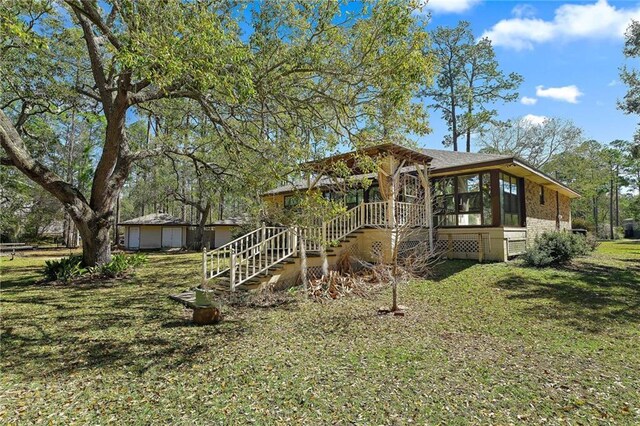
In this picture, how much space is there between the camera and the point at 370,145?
812 centimetres

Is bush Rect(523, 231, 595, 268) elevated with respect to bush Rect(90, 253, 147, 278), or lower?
elevated

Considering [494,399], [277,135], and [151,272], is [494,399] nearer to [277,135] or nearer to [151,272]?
[277,135]

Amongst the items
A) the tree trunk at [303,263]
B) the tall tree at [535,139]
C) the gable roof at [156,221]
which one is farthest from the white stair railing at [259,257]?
the tall tree at [535,139]

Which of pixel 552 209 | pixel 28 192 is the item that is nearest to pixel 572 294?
pixel 552 209

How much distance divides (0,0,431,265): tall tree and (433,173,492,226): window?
5992mm

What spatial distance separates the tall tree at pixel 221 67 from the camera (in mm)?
5211

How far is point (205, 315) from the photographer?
250 inches

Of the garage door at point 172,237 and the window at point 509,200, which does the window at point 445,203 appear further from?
the garage door at point 172,237

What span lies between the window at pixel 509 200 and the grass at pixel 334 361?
4851mm

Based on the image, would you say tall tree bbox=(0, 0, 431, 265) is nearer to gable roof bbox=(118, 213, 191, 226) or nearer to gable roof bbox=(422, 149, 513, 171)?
gable roof bbox=(422, 149, 513, 171)

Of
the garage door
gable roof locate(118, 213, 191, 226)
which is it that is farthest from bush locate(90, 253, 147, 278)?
the garage door

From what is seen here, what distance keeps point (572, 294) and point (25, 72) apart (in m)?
15.8

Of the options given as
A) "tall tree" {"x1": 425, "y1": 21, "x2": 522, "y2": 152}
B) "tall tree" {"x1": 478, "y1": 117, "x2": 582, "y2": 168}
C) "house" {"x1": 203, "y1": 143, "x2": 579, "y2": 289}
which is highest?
"tall tree" {"x1": 425, "y1": 21, "x2": 522, "y2": 152}

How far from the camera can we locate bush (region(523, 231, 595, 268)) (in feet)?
35.2
